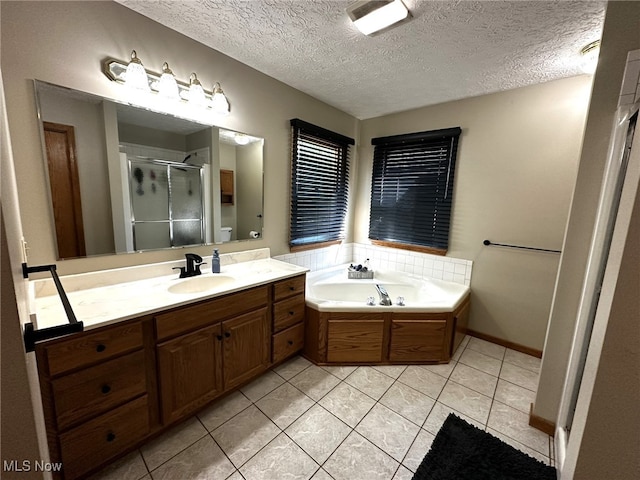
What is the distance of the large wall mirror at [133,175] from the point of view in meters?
1.40

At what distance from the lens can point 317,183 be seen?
A: 288cm

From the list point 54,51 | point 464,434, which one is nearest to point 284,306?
point 464,434

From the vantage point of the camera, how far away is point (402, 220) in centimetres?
308

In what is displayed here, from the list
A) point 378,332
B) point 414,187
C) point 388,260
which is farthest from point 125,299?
point 414,187

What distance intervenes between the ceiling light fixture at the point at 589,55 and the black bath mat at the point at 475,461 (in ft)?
7.98

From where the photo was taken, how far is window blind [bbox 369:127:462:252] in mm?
2754

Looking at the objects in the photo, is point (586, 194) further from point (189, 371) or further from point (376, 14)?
point (189, 371)

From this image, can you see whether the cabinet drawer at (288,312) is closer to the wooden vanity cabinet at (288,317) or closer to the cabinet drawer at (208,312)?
the wooden vanity cabinet at (288,317)

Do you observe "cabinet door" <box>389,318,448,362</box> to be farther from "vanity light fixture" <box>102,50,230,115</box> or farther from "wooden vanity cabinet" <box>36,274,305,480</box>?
"vanity light fixture" <box>102,50,230,115</box>

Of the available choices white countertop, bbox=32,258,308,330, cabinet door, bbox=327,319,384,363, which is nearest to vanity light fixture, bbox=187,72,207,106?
white countertop, bbox=32,258,308,330

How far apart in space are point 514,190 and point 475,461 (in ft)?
7.17

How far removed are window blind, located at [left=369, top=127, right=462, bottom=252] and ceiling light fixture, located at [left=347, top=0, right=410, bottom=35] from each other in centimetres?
148

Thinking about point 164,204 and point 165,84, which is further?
point 164,204

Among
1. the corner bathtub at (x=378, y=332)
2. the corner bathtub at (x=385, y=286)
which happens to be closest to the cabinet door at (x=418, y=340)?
the corner bathtub at (x=378, y=332)
